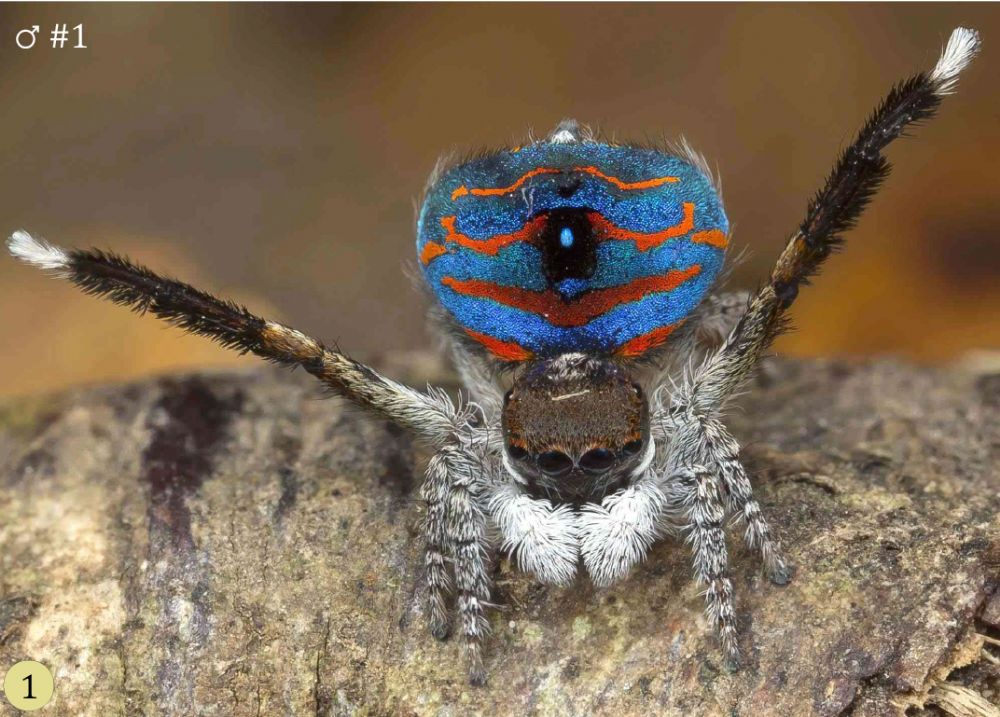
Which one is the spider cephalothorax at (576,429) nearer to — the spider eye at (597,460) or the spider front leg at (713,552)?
the spider eye at (597,460)

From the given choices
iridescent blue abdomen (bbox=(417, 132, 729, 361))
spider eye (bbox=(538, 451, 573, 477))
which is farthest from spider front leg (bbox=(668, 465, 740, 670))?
iridescent blue abdomen (bbox=(417, 132, 729, 361))

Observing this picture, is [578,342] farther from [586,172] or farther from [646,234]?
[586,172]

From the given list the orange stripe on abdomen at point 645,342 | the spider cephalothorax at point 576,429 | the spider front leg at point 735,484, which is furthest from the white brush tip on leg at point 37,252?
the spider front leg at point 735,484

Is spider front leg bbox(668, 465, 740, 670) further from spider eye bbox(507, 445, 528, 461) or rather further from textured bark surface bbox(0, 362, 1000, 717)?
spider eye bbox(507, 445, 528, 461)

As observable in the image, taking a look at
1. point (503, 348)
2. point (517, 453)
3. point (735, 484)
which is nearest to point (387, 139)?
point (503, 348)

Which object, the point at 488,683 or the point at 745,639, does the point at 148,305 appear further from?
the point at 745,639

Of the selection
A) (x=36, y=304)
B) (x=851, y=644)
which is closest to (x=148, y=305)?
(x=851, y=644)
